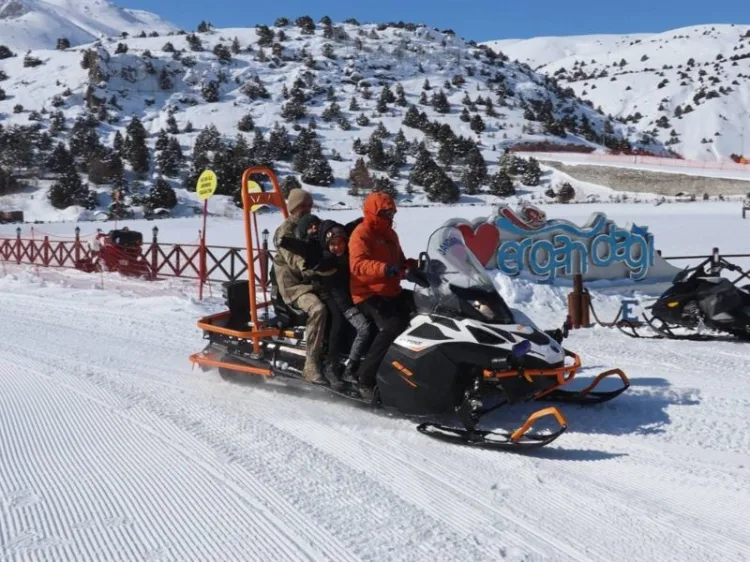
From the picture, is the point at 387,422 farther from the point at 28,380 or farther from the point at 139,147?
the point at 139,147

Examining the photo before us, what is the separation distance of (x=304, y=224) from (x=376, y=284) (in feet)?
3.15

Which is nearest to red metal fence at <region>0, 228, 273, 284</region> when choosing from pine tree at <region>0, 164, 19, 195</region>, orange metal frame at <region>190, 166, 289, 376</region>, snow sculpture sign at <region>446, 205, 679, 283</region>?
snow sculpture sign at <region>446, 205, 679, 283</region>

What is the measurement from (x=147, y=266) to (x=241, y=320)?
35.9 feet

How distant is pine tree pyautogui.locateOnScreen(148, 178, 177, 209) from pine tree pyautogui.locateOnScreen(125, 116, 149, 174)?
8611mm

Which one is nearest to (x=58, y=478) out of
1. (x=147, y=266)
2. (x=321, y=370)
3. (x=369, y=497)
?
(x=369, y=497)

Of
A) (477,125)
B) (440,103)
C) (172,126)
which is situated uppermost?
(440,103)

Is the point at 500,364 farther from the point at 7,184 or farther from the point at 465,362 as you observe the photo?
the point at 7,184

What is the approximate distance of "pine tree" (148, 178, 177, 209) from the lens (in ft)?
133

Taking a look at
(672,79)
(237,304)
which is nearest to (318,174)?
(237,304)

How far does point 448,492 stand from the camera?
12.7ft

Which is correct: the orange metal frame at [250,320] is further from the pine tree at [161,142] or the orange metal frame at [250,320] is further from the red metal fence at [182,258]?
the pine tree at [161,142]

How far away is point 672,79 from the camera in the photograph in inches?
4747

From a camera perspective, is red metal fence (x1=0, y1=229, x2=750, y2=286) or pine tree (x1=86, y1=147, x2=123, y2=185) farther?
pine tree (x1=86, y1=147, x2=123, y2=185)

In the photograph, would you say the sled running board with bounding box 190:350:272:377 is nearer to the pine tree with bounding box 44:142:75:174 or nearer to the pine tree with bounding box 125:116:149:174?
the pine tree with bounding box 44:142:75:174
